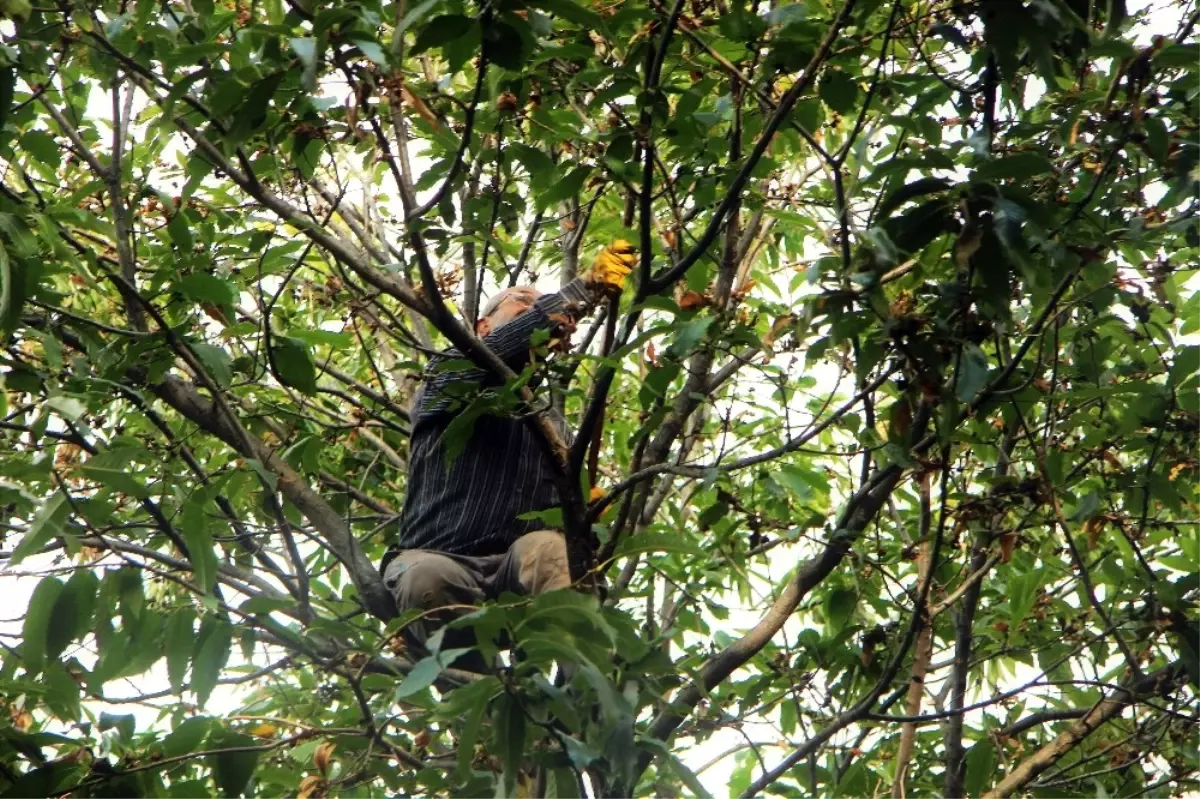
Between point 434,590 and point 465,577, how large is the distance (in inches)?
7.3

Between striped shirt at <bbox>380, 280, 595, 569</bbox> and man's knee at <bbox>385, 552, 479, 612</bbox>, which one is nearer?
man's knee at <bbox>385, 552, 479, 612</bbox>

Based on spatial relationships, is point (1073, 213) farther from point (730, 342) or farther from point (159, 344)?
point (159, 344)

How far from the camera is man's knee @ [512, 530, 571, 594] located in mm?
3797

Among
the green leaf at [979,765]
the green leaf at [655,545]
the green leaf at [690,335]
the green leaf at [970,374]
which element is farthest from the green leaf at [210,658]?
the green leaf at [979,765]

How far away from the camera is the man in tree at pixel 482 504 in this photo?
12.6 ft

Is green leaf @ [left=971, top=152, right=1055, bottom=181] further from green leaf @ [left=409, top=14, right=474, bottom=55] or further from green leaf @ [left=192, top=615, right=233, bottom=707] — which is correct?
green leaf @ [left=192, top=615, right=233, bottom=707]

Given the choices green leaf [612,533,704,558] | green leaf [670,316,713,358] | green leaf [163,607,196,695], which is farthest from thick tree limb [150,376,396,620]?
green leaf [670,316,713,358]

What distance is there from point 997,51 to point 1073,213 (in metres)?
0.65

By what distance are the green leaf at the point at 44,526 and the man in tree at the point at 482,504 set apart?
4.73 ft

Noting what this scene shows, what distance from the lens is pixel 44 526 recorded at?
2379mm

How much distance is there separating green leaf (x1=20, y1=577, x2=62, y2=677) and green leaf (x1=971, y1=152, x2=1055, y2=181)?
1.84 meters

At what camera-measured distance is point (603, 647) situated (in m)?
2.32

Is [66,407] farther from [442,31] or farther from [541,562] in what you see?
[541,562]

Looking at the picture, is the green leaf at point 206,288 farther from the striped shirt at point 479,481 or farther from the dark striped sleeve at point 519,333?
the striped shirt at point 479,481
